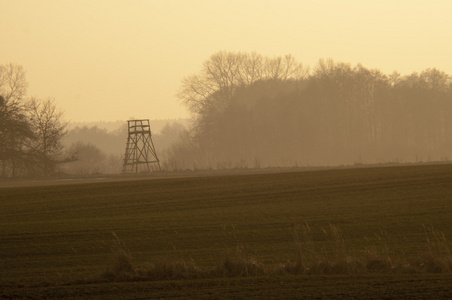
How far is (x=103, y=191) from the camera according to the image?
92.5 ft

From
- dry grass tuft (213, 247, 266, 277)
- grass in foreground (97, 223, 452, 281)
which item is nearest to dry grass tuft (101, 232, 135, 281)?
grass in foreground (97, 223, 452, 281)

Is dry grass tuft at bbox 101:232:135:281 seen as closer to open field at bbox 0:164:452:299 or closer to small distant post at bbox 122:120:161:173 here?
open field at bbox 0:164:452:299

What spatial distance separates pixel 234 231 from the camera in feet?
57.5

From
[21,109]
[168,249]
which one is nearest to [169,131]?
[21,109]

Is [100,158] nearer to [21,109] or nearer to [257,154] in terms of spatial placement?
[257,154]

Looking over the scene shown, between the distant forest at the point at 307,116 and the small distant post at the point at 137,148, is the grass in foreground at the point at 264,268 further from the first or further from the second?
the distant forest at the point at 307,116

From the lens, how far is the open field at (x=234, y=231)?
10.8 meters

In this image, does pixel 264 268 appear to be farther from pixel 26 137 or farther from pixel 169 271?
pixel 26 137

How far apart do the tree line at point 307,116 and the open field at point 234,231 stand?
4988cm

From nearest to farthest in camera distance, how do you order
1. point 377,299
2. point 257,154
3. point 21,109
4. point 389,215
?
point 377,299 < point 389,215 < point 21,109 < point 257,154

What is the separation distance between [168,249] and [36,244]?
11.5ft

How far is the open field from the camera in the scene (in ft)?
35.3

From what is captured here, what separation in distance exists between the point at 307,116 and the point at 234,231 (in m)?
67.3

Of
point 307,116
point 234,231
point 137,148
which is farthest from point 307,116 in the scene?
point 234,231
